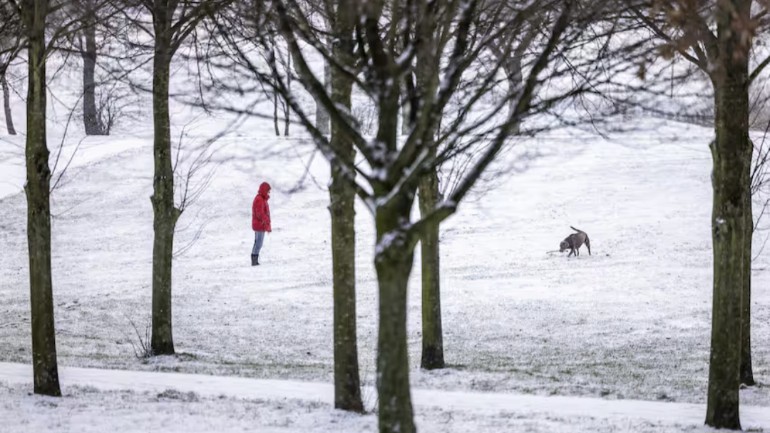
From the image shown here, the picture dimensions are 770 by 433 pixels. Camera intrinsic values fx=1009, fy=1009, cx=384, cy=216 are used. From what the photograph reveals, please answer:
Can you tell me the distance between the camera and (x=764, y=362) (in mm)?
13727

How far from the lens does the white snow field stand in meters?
9.43

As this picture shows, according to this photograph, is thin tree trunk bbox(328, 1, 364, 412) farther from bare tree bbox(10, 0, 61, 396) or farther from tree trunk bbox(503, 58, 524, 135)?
bare tree bbox(10, 0, 61, 396)

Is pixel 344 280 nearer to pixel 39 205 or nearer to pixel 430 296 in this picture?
pixel 39 205

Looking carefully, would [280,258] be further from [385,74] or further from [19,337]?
[385,74]

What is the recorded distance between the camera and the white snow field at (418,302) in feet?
30.9

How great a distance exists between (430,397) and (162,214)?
4.93m

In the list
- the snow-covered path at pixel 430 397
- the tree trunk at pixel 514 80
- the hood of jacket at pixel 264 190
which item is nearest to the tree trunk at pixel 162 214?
the snow-covered path at pixel 430 397

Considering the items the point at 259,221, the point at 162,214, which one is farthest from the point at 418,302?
the point at 162,214

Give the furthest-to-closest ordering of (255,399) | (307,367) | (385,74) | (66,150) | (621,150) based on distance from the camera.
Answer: (66,150)
(621,150)
(307,367)
(255,399)
(385,74)

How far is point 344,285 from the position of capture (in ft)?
30.5

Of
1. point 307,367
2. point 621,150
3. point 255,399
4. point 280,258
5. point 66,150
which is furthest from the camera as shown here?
point 66,150

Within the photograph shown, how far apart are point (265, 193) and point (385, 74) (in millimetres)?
17923

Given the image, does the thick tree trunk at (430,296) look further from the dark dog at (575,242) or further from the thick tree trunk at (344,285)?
the dark dog at (575,242)

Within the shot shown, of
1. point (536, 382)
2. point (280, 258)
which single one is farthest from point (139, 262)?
point (536, 382)
